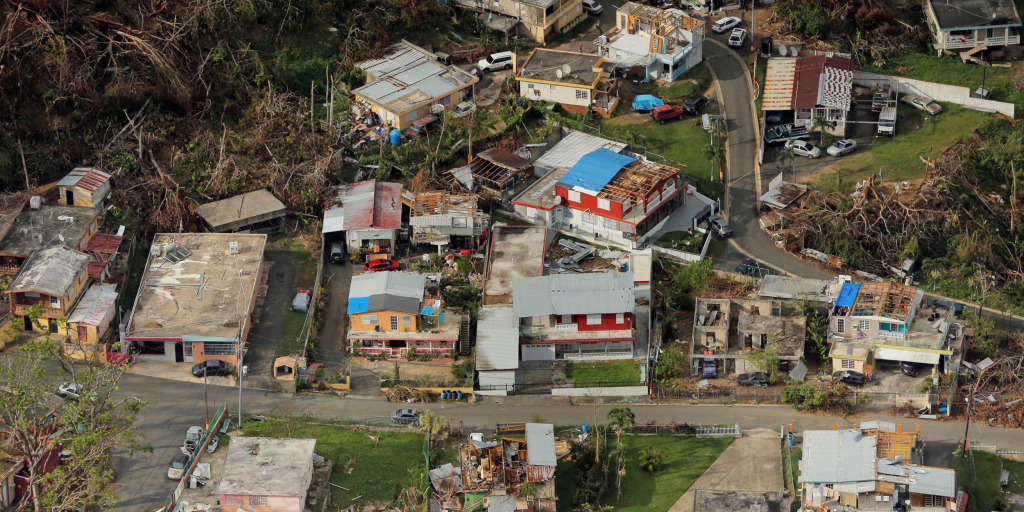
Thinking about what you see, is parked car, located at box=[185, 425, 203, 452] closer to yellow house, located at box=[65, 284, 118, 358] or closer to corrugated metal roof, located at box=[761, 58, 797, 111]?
yellow house, located at box=[65, 284, 118, 358]

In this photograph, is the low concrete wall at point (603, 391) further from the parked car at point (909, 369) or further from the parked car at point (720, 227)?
the parked car at point (720, 227)

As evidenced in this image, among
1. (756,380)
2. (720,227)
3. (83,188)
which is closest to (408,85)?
(83,188)

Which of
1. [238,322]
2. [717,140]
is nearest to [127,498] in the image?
[238,322]

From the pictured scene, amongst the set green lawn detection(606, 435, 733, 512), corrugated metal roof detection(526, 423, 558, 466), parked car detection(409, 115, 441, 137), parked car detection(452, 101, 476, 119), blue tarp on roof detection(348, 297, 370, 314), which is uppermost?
parked car detection(452, 101, 476, 119)

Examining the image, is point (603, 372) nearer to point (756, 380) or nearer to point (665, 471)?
Answer: point (665, 471)

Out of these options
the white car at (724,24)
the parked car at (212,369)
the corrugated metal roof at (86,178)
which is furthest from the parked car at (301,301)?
the white car at (724,24)

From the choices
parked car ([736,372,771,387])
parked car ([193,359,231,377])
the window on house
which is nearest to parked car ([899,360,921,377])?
parked car ([736,372,771,387])
